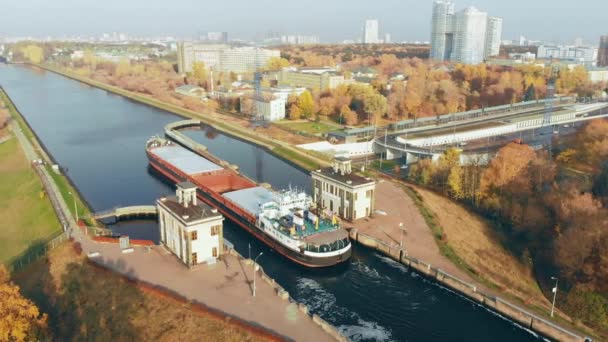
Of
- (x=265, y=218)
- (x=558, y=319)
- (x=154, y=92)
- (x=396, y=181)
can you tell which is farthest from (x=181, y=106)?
(x=558, y=319)

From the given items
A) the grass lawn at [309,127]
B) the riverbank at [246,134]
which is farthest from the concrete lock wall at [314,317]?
the grass lawn at [309,127]

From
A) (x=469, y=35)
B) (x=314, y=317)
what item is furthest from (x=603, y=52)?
(x=314, y=317)

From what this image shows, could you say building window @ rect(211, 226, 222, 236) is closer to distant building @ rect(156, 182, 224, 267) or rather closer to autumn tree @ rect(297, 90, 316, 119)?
distant building @ rect(156, 182, 224, 267)

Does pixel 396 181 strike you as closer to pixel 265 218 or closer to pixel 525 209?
pixel 525 209

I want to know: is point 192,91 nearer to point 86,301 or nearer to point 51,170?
point 51,170

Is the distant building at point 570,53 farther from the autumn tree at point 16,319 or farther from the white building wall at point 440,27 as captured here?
the autumn tree at point 16,319

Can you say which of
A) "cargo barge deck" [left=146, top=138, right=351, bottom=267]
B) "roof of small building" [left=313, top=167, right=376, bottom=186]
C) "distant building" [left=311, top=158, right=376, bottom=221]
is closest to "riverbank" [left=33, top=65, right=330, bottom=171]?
"cargo barge deck" [left=146, top=138, right=351, bottom=267]
